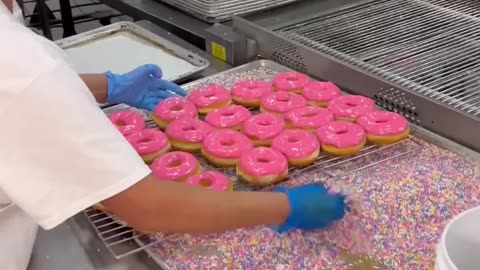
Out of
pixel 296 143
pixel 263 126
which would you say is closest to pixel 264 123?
pixel 263 126

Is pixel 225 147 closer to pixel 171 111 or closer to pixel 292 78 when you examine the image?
→ pixel 171 111

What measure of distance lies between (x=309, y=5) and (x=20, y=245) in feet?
4.03

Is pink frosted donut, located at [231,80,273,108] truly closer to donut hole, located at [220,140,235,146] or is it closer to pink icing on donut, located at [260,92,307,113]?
pink icing on donut, located at [260,92,307,113]

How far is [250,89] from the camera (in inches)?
59.1

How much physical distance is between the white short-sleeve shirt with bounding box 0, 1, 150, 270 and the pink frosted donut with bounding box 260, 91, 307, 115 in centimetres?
66

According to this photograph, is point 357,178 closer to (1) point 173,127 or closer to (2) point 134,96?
(1) point 173,127

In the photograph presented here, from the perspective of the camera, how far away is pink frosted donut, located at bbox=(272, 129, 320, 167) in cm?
125

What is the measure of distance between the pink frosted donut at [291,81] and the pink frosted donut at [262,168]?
1.00 feet

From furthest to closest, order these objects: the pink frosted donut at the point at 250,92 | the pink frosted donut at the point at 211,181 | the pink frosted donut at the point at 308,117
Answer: the pink frosted donut at the point at 250,92 → the pink frosted donut at the point at 308,117 → the pink frosted donut at the point at 211,181

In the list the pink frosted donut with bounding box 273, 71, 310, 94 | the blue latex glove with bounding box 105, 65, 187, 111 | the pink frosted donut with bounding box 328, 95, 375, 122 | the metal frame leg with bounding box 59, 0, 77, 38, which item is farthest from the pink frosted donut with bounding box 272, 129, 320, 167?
the metal frame leg with bounding box 59, 0, 77, 38

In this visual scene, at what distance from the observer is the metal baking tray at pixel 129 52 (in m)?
1.66

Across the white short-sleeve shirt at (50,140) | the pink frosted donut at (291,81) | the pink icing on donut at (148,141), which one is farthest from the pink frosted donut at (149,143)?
the white short-sleeve shirt at (50,140)

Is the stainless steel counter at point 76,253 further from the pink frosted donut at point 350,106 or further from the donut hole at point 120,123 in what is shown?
the pink frosted donut at point 350,106

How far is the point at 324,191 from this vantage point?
38.6 inches
